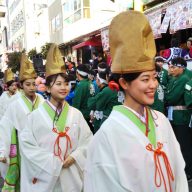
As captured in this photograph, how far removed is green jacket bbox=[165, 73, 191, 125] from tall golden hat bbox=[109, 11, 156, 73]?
10.5 feet

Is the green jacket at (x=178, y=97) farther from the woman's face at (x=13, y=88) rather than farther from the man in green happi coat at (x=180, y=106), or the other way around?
the woman's face at (x=13, y=88)

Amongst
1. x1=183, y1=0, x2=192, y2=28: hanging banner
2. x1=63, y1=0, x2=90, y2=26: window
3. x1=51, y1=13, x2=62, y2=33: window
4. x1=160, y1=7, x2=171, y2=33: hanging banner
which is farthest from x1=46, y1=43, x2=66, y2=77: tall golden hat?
x1=51, y1=13, x2=62, y2=33: window

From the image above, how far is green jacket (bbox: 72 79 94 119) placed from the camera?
6891 mm

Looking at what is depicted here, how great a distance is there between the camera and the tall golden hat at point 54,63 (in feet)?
11.9

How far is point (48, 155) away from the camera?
334cm

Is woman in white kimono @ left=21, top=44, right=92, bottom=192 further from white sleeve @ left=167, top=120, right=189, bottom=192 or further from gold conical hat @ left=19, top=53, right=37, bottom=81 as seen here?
white sleeve @ left=167, top=120, right=189, bottom=192

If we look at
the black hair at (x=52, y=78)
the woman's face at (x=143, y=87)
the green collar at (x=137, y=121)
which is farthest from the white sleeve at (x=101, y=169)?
the black hair at (x=52, y=78)

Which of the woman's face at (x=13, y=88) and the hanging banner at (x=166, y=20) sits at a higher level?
the hanging banner at (x=166, y=20)

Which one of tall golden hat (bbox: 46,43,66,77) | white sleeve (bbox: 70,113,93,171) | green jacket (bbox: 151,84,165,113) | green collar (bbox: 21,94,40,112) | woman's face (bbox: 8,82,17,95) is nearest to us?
white sleeve (bbox: 70,113,93,171)

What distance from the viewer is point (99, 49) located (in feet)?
54.3

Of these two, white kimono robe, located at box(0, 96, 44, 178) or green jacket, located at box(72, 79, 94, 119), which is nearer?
white kimono robe, located at box(0, 96, 44, 178)

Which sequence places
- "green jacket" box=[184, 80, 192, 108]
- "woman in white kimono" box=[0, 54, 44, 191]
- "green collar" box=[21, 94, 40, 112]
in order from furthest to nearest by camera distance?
1. "green jacket" box=[184, 80, 192, 108]
2. "green collar" box=[21, 94, 40, 112]
3. "woman in white kimono" box=[0, 54, 44, 191]

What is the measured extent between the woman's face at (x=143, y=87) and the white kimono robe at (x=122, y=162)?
0.15 m

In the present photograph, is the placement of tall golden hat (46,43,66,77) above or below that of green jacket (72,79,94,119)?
above
